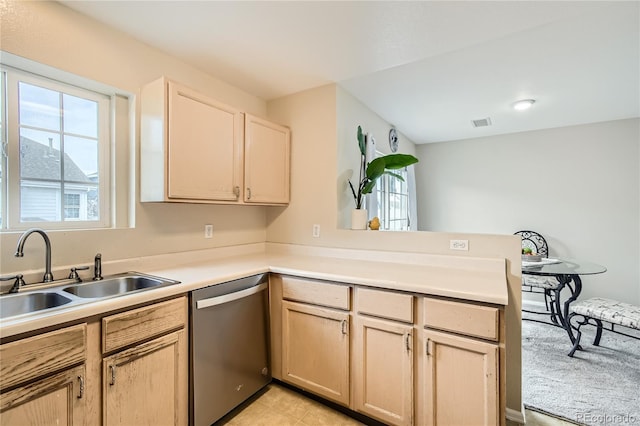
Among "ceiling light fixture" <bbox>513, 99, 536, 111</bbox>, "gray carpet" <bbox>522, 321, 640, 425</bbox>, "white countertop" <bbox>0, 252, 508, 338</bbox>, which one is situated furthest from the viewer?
"ceiling light fixture" <bbox>513, 99, 536, 111</bbox>

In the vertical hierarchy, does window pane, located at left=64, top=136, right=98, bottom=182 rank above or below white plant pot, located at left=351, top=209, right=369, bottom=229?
above

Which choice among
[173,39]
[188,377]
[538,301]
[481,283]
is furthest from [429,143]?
[188,377]

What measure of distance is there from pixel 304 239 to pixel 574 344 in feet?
8.91

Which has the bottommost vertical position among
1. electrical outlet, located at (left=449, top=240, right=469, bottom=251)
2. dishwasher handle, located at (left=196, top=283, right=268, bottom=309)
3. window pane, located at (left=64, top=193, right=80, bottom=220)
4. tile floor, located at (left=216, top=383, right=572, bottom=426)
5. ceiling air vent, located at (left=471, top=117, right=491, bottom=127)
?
tile floor, located at (left=216, top=383, right=572, bottom=426)

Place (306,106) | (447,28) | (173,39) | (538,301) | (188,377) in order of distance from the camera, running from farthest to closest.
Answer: (538,301)
(306,106)
(173,39)
(447,28)
(188,377)

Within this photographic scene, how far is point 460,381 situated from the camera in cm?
146

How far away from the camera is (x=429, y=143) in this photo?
16.2 feet

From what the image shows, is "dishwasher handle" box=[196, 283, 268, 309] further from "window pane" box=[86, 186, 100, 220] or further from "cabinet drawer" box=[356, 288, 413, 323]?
"window pane" box=[86, 186, 100, 220]

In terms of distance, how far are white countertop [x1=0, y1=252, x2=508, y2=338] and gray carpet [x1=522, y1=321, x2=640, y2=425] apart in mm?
1033

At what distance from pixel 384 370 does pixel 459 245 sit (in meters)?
0.98

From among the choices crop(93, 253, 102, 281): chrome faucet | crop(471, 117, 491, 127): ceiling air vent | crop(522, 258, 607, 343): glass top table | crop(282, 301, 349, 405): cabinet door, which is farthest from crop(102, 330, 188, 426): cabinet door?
crop(471, 117, 491, 127): ceiling air vent

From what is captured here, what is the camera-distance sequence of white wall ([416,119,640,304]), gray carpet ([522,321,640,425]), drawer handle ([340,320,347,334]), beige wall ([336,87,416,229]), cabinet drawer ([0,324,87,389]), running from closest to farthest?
1. cabinet drawer ([0,324,87,389])
2. drawer handle ([340,320,347,334])
3. gray carpet ([522,321,640,425])
4. beige wall ([336,87,416,229])
5. white wall ([416,119,640,304])

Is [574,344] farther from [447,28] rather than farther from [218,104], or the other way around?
[218,104]

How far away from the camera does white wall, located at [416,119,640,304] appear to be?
3.55m
